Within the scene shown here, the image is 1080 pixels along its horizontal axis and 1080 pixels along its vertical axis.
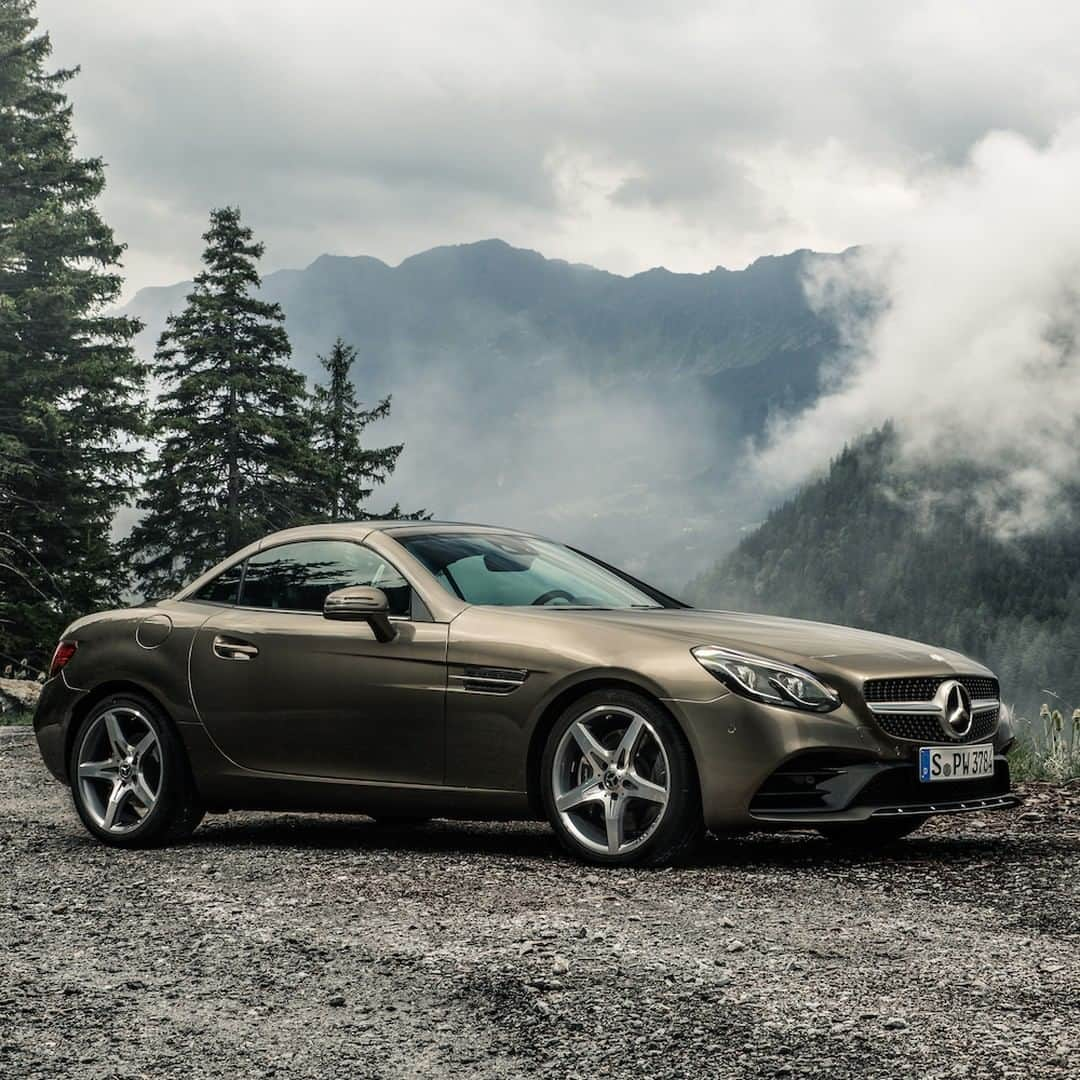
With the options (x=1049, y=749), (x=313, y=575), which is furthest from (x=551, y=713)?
(x=1049, y=749)

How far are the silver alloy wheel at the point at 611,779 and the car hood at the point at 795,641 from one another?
423 millimetres

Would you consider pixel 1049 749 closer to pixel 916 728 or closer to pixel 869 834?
pixel 869 834

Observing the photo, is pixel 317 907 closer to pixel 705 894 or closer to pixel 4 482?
pixel 705 894

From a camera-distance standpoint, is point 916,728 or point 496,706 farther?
point 496,706

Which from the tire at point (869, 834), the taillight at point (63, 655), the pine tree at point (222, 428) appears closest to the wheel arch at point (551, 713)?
the tire at point (869, 834)

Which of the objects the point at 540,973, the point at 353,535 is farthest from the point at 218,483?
the point at 540,973

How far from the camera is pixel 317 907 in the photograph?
18.4 ft

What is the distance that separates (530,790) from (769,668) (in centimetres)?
115

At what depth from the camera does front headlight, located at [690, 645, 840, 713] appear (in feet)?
19.5

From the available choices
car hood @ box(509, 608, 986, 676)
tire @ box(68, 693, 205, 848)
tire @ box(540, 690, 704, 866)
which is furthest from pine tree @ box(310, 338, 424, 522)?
tire @ box(540, 690, 704, 866)

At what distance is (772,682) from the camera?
5977 millimetres

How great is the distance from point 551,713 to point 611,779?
41cm

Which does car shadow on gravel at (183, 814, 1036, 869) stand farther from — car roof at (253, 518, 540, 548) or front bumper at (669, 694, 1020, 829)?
car roof at (253, 518, 540, 548)

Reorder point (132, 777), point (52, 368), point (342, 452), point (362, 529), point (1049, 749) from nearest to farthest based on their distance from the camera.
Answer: point (362, 529), point (132, 777), point (1049, 749), point (52, 368), point (342, 452)
